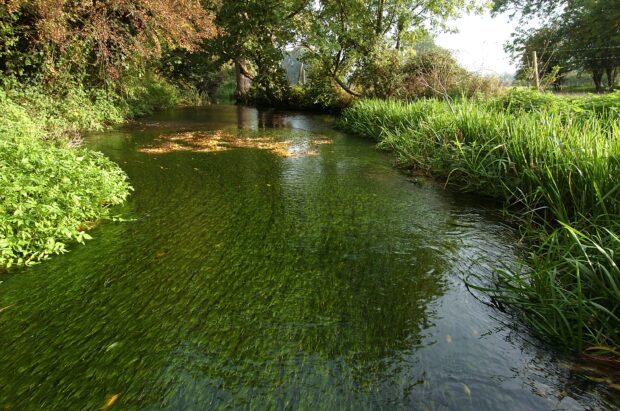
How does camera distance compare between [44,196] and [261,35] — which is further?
[261,35]

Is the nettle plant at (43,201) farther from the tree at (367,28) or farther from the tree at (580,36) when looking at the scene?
the tree at (580,36)

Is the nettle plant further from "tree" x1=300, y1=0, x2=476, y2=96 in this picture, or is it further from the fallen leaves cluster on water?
"tree" x1=300, y1=0, x2=476, y2=96

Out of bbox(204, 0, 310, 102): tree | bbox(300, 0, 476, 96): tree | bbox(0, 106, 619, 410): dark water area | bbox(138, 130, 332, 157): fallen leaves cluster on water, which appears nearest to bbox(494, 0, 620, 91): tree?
bbox(300, 0, 476, 96): tree

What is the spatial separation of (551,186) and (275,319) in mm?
2725

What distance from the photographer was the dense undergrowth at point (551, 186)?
2016 millimetres

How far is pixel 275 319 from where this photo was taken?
225 centimetres

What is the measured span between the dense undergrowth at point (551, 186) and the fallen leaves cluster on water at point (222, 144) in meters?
1.87

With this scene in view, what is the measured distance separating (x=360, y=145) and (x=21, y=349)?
25.2 feet

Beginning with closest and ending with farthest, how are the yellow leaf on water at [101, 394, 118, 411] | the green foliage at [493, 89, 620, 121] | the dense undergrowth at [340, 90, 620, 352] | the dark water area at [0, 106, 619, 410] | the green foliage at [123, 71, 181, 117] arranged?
1. the yellow leaf on water at [101, 394, 118, 411]
2. the dark water area at [0, 106, 619, 410]
3. the dense undergrowth at [340, 90, 620, 352]
4. the green foliage at [493, 89, 620, 121]
5. the green foliage at [123, 71, 181, 117]

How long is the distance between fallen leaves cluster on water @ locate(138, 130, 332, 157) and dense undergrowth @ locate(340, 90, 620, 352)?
187 centimetres

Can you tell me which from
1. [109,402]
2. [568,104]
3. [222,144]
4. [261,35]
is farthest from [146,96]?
[109,402]

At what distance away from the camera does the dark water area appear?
1.73m

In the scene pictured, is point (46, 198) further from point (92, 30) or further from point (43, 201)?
point (92, 30)

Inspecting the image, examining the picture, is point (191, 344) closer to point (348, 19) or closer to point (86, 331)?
point (86, 331)
